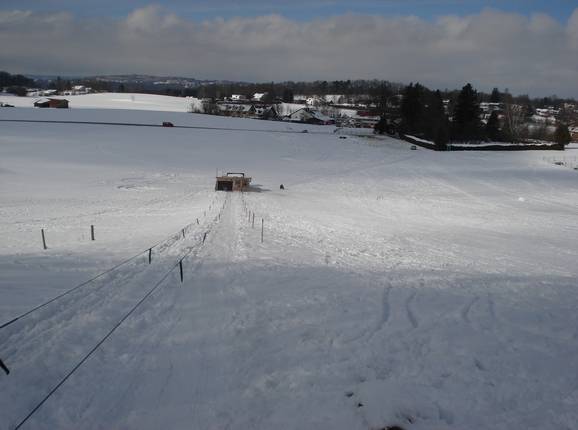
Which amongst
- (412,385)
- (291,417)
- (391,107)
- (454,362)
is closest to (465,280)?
(454,362)

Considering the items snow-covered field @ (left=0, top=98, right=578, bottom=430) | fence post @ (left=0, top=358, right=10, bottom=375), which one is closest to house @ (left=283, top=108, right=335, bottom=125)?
snow-covered field @ (left=0, top=98, right=578, bottom=430)

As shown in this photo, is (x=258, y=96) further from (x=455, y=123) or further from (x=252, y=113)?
(x=455, y=123)

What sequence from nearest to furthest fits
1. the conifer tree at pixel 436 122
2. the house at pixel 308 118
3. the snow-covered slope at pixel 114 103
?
1. the conifer tree at pixel 436 122
2. the house at pixel 308 118
3. the snow-covered slope at pixel 114 103

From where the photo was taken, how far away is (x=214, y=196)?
2973 cm

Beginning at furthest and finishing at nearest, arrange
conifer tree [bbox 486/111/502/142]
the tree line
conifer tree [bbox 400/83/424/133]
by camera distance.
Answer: conifer tree [bbox 400/83/424/133], conifer tree [bbox 486/111/502/142], the tree line

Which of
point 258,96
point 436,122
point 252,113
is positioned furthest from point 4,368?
point 258,96

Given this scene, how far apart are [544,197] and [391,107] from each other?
219ft

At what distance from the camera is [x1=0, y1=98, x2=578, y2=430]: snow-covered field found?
654 cm

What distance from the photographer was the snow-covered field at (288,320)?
654 centimetres

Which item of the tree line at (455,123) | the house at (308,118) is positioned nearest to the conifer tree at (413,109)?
the tree line at (455,123)

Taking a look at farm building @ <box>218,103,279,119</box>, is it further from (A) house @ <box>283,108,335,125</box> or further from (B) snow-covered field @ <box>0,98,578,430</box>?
(B) snow-covered field @ <box>0,98,578,430</box>

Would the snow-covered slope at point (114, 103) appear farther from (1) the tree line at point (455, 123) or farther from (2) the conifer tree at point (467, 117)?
(2) the conifer tree at point (467, 117)

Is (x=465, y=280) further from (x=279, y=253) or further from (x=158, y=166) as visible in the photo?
(x=158, y=166)

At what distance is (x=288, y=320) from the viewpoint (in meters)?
9.34
